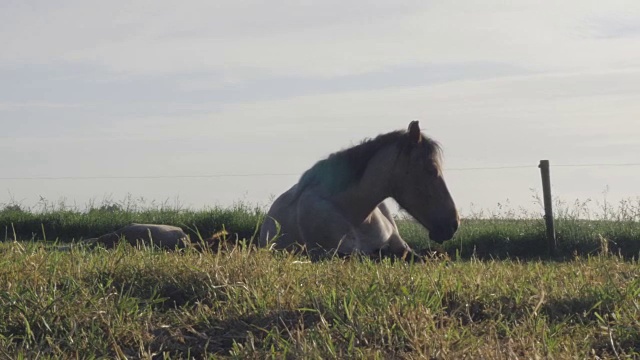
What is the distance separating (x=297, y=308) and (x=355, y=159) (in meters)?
5.44

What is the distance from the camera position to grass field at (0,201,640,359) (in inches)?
174

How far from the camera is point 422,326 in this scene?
4.45 metres

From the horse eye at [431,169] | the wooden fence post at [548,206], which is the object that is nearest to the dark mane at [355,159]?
the horse eye at [431,169]

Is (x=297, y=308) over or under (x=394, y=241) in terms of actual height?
over

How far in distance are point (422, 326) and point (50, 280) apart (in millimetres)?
2139

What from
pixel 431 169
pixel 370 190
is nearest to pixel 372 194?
pixel 370 190

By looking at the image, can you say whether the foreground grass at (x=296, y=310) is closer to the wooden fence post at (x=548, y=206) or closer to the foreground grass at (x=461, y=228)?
the foreground grass at (x=461, y=228)

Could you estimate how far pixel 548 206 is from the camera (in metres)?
14.0

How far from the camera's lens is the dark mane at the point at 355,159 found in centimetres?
1019

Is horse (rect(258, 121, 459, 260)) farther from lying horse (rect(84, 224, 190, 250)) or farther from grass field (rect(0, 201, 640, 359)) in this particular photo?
grass field (rect(0, 201, 640, 359))

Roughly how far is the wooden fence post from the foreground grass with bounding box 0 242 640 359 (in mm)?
7913

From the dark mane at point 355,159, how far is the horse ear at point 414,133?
0.05 metres

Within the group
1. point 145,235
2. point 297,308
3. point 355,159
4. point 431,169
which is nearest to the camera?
point 297,308

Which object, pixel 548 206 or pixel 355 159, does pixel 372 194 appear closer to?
pixel 355 159
